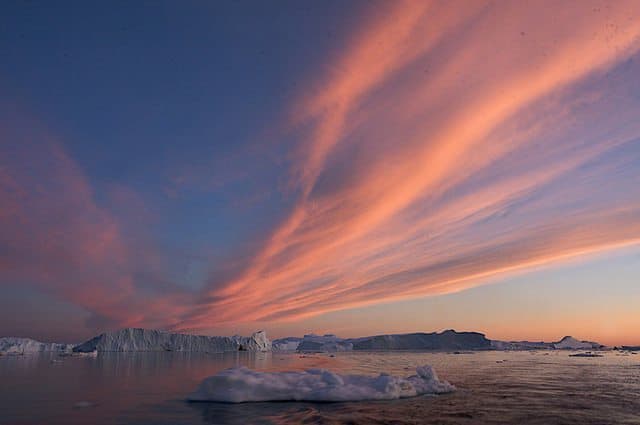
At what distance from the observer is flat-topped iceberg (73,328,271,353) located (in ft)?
443

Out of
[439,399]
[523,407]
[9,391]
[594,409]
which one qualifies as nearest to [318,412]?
[439,399]

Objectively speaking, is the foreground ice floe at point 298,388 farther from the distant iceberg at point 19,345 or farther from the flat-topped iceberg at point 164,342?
the flat-topped iceberg at point 164,342

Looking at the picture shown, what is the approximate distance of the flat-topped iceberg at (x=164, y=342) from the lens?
135000 millimetres

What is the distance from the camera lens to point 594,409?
55.6 feet

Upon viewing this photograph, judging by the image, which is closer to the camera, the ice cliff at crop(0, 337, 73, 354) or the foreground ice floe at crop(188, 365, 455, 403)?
the foreground ice floe at crop(188, 365, 455, 403)

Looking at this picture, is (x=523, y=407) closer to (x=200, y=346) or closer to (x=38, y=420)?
(x=38, y=420)

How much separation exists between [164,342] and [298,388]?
143568mm

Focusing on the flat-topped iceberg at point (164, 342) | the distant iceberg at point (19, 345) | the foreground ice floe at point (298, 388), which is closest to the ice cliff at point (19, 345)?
the distant iceberg at point (19, 345)

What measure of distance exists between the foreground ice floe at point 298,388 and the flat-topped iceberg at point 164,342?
435 ft

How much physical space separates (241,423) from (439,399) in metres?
10.0

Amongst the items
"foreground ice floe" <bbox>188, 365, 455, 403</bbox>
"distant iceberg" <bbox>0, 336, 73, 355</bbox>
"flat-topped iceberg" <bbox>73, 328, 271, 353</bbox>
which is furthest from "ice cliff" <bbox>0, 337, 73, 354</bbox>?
"foreground ice floe" <bbox>188, 365, 455, 403</bbox>

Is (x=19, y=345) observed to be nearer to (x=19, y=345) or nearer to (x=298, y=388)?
(x=19, y=345)

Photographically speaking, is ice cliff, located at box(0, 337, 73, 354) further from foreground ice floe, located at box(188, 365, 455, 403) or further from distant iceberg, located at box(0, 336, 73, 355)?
foreground ice floe, located at box(188, 365, 455, 403)

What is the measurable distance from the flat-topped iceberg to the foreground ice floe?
133 meters
